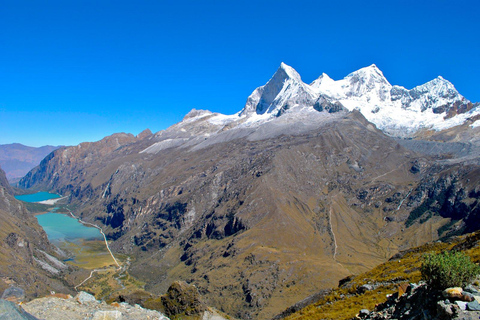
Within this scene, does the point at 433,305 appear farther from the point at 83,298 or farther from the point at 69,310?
the point at 83,298

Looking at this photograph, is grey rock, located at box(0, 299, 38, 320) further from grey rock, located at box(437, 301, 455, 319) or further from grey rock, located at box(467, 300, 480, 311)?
grey rock, located at box(467, 300, 480, 311)

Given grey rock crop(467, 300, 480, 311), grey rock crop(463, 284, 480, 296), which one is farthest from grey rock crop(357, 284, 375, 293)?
grey rock crop(467, 300, 480, 311)

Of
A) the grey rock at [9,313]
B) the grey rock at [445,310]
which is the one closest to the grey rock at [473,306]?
the grey rock at [445,310]

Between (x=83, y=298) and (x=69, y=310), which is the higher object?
(x=69, y=310)

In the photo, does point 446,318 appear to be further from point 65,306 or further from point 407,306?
point 65,306

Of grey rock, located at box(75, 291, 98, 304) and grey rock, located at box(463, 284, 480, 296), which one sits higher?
grey rock, located at box(463, 284, 480, 296)

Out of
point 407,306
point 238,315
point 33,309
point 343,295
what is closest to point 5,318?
point 33,309

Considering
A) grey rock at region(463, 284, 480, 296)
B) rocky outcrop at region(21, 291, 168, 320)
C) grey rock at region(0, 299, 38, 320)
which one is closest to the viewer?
grey rock at region(0, 299, 38, 320)

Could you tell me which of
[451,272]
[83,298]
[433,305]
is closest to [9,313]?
[83,298]

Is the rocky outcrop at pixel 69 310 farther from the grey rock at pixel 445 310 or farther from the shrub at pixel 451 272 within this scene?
the shrub at pixel 451 272

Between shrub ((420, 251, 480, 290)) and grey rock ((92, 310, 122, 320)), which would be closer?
shrub ((420, 251, 480, 290))
